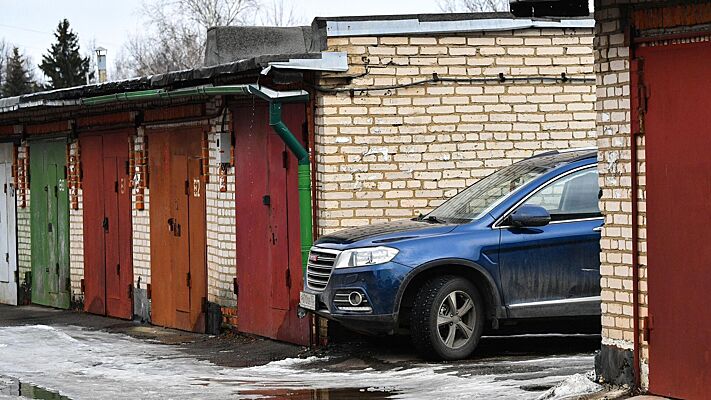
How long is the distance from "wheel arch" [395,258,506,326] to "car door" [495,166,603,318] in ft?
0.34

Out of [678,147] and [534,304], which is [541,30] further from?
[678,147]

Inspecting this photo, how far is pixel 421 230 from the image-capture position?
468 inches

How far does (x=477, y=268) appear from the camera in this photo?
38.6 feet

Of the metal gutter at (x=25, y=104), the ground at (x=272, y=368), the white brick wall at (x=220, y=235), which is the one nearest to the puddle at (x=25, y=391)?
the ground at (x=272, y=368)

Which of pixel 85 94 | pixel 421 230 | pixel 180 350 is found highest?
pixel 85 94

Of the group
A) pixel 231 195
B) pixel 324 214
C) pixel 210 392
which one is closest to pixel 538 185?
pixel 324 214

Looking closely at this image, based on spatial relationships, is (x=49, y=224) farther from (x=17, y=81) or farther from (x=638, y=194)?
(x=17, y=81)

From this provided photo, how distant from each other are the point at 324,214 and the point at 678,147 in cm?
522

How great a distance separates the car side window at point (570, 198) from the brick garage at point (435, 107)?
1.64m

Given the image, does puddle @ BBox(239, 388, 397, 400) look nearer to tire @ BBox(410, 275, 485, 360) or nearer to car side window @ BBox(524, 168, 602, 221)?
tire @ BBox(410, 275, 485, 360)

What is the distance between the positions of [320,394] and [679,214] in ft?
11.1

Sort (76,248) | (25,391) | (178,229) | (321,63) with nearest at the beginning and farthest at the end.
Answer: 1. (25,391)
2. (321,63)
3. (178,229)
4. (76,248)

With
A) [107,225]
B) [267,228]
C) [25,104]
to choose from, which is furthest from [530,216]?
[25,104]

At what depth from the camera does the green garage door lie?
819 inches
